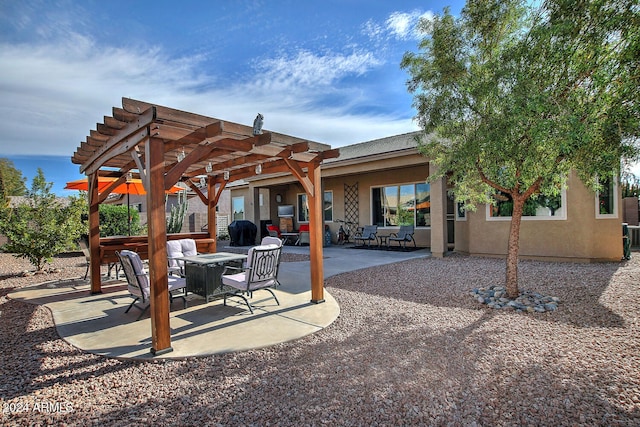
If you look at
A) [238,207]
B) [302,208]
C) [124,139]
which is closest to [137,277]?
[124,139]

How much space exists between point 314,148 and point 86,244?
20.1 ft

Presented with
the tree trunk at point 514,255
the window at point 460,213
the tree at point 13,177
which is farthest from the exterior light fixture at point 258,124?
the tree at point 13,177

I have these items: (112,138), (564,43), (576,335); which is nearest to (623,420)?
(576,335)

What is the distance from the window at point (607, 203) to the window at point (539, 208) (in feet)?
2.39

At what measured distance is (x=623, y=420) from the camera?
7.42 ft

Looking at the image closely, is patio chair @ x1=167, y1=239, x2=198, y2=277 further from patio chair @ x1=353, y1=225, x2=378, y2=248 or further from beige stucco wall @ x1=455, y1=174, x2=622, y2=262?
beige stucco wall @ x1=455, y1=174, x2=622, y2=262

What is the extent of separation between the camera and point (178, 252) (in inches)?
271

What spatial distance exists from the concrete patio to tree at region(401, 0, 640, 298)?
3.29 m

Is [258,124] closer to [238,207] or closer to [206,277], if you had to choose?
[206,277]

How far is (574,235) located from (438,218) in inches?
129

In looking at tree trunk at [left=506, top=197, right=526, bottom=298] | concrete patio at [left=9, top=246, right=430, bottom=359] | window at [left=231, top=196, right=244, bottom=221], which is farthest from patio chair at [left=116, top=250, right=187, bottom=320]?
window at [left=231, top=196, right=244, bottom=221]

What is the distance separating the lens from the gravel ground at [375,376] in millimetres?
2383

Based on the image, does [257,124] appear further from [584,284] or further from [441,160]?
[584,284]

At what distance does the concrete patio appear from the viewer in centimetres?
368
